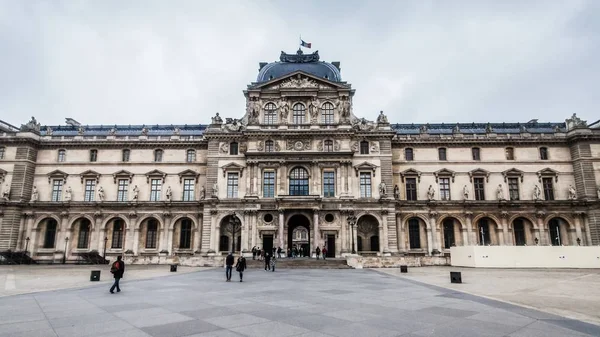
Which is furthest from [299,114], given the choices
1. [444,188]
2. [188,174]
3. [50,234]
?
[50,234]

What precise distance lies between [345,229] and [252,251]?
1133cm

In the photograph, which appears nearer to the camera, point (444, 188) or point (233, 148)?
point (233, 148)

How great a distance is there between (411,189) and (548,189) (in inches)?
704

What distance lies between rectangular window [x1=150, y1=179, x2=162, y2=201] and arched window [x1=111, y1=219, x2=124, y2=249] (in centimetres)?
533

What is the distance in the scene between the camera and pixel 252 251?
4409 cm

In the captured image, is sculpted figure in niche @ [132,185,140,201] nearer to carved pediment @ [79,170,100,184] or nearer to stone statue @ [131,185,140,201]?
stone statue @ [131,185,140,201]

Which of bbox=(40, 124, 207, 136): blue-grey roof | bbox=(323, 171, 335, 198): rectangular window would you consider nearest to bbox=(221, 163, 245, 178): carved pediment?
bbox=(323, 171, 335, 198): rectangular window

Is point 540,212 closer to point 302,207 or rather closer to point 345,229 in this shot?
point 345,229

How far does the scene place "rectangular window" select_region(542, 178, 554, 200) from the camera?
165 ft

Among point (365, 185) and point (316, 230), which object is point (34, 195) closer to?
point (316, 230)

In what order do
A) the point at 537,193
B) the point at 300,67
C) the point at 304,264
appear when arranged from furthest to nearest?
the point at 300,67 < the point at 537,193 < the point at 304,264

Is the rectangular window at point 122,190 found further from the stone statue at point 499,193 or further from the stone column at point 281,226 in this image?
the stone statue at point 499,193

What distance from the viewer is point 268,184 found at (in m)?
48.2

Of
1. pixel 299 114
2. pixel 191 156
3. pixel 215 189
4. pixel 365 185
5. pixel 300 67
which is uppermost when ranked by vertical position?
pixel 300 67
